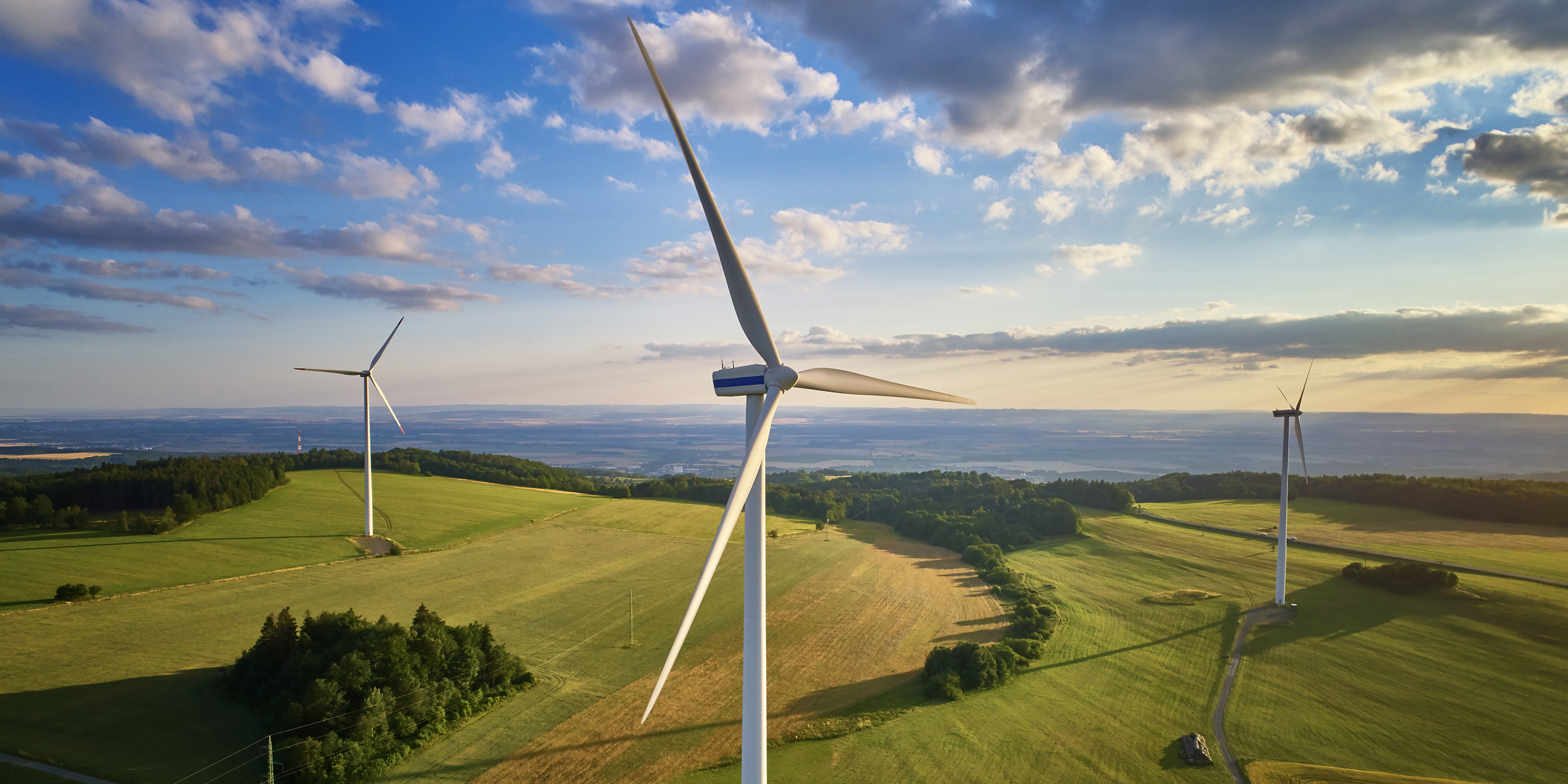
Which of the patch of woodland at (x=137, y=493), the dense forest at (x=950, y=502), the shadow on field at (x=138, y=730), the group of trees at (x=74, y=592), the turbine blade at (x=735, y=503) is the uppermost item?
the turbine blade at (x=735, y=503)

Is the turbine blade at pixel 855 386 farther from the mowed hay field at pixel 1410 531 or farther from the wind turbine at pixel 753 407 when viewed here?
the mowed hay field at pixel 1410 531

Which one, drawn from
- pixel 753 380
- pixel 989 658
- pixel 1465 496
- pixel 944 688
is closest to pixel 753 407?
pixel 753 380

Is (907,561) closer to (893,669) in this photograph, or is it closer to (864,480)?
(893,669)

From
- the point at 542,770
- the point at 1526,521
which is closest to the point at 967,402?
the point at 542,770

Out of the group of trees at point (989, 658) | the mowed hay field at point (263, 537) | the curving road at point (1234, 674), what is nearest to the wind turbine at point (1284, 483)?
the curving road at point (1234, 674)

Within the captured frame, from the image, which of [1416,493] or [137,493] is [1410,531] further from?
[137,493]

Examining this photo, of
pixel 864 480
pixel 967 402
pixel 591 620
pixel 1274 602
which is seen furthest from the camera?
pixel 864 480
